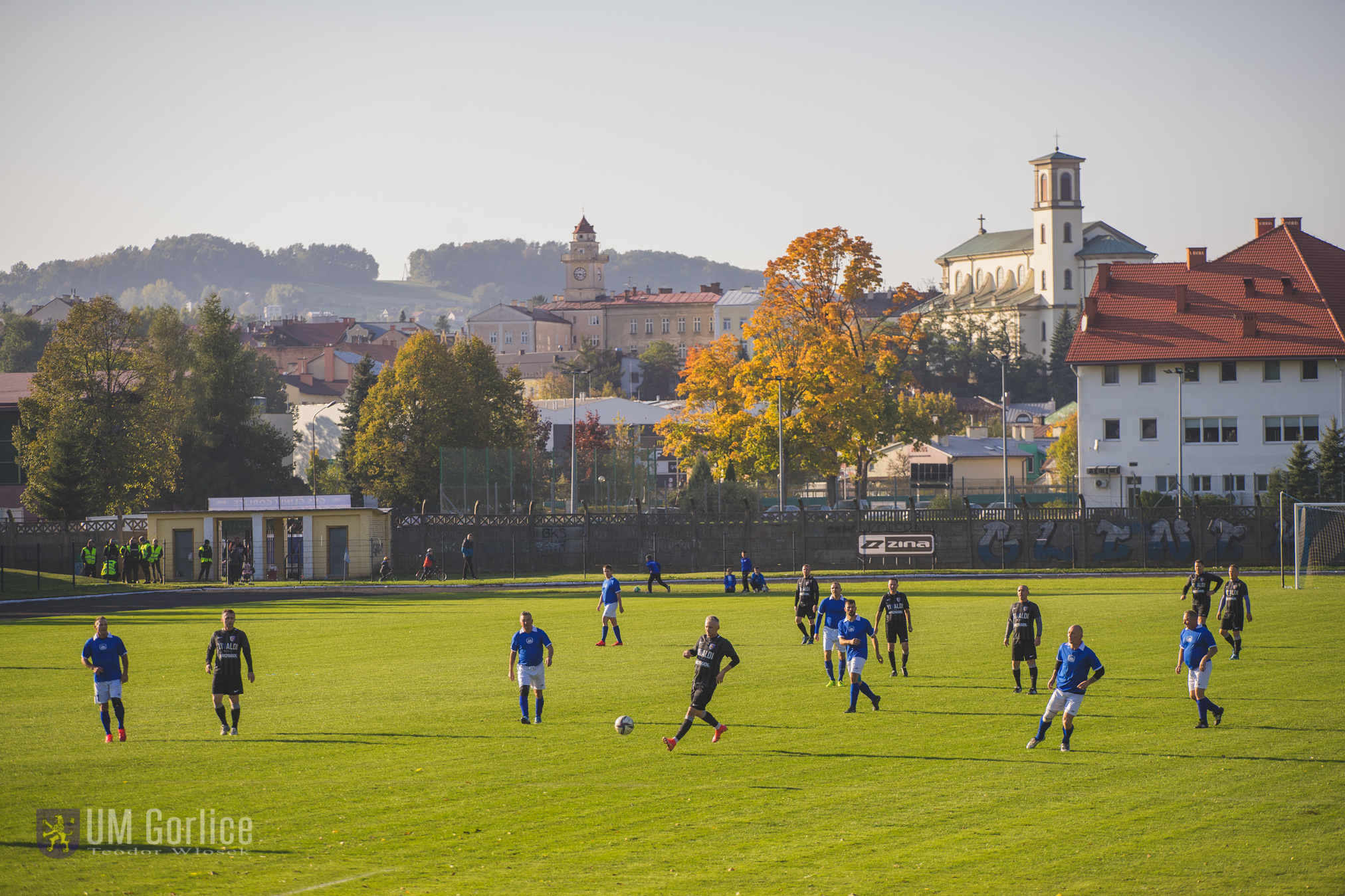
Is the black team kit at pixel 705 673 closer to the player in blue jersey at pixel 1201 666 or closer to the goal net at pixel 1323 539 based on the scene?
the player in blue jersey at pixel 1201 666

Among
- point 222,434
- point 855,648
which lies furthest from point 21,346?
point 855,648

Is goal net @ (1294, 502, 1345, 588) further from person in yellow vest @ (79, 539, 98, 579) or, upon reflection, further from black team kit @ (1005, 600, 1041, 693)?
person in yellow vest @ (79, 539, 98, 579)

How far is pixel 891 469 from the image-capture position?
10700 cm

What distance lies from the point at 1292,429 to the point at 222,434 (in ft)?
211

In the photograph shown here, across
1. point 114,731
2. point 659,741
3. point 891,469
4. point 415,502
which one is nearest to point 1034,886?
point 659,741

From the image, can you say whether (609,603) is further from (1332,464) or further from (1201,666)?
(1332,464)

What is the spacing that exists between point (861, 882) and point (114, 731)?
1192 centimetres

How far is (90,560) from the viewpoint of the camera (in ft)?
172

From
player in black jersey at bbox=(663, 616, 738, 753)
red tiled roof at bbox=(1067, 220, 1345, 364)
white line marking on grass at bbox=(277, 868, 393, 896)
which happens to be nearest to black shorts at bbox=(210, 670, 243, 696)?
player in black jersey at bbox=(663, 616, 738, 753)

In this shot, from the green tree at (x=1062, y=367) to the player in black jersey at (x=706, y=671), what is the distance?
471 ft

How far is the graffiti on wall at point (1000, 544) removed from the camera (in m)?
52.0

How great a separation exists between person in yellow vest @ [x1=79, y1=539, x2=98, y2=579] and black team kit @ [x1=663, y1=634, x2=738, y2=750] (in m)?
41.8

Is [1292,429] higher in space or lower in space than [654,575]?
higher

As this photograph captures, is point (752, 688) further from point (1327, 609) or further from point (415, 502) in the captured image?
point (415, 502)
